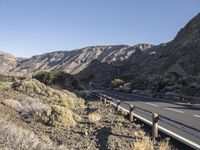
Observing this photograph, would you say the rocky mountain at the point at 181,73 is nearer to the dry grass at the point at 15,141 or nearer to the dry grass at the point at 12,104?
the dry grass at the point at 12,104

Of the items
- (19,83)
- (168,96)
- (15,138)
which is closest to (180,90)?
(168,96)

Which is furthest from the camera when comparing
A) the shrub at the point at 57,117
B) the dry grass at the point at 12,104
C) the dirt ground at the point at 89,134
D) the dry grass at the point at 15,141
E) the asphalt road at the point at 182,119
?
the dry grass at the point at 12,104

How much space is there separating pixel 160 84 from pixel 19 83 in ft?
98.9

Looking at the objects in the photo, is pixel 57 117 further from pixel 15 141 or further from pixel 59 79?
pixel 59 79

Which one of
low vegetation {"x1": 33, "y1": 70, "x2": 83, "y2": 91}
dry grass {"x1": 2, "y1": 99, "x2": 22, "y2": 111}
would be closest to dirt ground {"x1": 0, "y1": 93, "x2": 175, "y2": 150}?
dry grass {"x1": 2, "y1": 99, "x2": 22, "y2": 111}

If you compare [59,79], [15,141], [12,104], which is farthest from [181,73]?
[15,141]

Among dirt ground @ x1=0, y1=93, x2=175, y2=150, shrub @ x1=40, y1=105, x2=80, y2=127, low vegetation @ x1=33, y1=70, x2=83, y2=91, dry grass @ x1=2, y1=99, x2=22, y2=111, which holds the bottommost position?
dirt ground @ x1=0, y1=93, x2=175, y2=150

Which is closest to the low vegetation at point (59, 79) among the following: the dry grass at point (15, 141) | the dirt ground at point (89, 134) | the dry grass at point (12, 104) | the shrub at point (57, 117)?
the dry grass at point (12, 104)

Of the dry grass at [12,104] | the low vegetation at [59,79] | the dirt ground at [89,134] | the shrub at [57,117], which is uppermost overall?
the low vegetation at [59,79]

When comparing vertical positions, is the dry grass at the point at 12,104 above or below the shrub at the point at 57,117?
above

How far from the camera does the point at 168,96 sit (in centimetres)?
4350

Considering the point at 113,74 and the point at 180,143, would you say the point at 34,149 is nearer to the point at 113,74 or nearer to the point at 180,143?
the point at 180,143

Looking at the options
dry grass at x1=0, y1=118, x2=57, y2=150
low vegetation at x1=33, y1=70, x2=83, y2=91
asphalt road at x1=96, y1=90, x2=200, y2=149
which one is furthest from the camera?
low vegetation at x1=33, y1=70, x2=83, y2=91

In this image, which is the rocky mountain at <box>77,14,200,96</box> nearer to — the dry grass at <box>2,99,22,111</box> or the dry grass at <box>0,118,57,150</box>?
the dry grass at <box>2,99,22,111</box>
